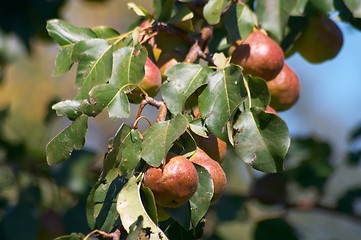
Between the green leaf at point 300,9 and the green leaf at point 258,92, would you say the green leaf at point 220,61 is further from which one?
the green leaf at point 300,9

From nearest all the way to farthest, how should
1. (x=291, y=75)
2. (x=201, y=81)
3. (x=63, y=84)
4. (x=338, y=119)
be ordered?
(x=201, y=81), (x=291, y=75), (x=63, y=84), (x=338, y=119)

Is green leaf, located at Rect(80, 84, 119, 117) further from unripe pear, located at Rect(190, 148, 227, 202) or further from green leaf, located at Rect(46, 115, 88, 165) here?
unripe pear, located at Rect(190, 148, 227, 202)

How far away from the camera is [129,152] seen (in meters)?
0.95

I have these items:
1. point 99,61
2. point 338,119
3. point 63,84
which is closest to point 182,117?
point 99,61

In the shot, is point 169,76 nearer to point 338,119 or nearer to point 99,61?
point 99,61

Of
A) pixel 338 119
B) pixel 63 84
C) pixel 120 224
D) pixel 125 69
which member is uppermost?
pixel 125 69

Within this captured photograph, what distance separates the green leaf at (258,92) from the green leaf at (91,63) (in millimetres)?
195

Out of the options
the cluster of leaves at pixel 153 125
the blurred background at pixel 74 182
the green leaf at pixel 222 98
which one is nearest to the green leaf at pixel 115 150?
the cluster of leaves at pixel 153 125

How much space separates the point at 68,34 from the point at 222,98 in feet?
0.91

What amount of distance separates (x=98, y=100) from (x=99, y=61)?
0.33 feet

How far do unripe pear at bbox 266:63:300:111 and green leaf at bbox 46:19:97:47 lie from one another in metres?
0.28

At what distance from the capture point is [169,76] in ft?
3.47

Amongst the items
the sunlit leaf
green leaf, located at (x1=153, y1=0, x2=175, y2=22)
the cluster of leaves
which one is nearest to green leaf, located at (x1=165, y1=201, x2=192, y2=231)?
the cluster of leaves

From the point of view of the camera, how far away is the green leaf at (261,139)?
1.01m
